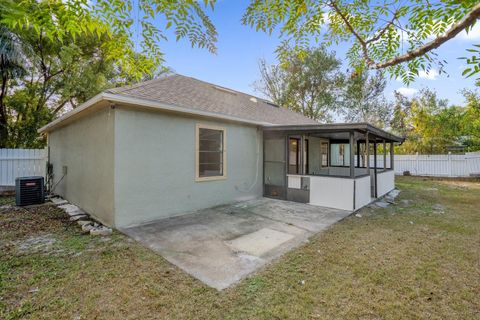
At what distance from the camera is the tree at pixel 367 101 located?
802 inches

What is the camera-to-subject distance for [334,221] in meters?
5.37

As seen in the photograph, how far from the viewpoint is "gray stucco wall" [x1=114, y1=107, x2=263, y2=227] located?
15.9 feet

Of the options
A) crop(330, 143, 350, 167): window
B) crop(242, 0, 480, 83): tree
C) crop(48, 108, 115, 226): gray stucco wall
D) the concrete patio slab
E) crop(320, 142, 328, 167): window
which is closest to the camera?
crop(242, 0, 480, 83): tree

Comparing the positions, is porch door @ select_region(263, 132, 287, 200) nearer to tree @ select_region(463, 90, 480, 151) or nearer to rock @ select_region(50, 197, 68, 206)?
rock @ select_region(50, 197, 68, 206)

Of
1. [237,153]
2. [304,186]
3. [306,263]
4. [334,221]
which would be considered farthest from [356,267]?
[237,153]

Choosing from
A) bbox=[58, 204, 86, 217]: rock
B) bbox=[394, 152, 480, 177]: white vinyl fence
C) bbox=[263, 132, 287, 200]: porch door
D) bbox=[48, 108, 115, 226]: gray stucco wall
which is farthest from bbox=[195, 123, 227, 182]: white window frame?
bbox=[394, 152, 480, 177]: white vinyl fence

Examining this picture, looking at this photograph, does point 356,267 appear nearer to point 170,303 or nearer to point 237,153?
point 170,303

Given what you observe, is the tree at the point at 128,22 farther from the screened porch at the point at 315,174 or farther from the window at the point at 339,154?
the window at the point at 339,154

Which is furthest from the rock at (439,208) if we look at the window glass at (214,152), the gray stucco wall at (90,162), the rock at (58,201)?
the rock at (58,201)

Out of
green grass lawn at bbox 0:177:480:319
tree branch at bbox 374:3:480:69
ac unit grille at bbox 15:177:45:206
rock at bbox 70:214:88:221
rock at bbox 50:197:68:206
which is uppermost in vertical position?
tree branch at bbox 374:3:480:69

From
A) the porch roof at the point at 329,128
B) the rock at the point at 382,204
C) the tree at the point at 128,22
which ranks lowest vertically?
the rock at the point at 382,204

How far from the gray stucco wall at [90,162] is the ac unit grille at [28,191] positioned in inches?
27.5

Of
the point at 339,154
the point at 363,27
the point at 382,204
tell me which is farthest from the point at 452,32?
the point at 339,154

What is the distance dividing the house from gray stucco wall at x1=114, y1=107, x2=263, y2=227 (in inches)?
0.8
